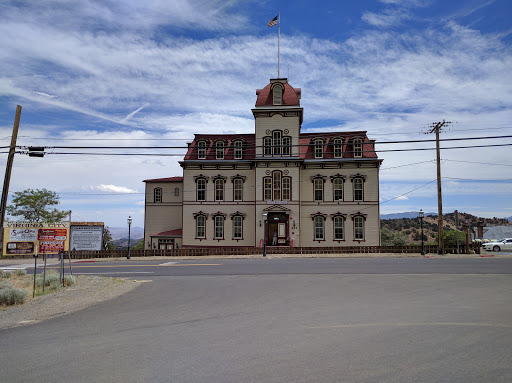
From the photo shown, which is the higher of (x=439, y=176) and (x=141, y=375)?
(x=439, y=176)

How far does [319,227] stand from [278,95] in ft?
44.2

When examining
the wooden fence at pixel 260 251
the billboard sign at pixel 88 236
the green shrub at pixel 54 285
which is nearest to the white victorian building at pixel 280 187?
the wooden fence at pixel 260 251

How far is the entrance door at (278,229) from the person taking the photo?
3762 centimetres

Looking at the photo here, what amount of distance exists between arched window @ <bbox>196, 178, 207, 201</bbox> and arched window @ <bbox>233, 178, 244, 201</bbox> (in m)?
3.08

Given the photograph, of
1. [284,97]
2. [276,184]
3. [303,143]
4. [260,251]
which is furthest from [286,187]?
[284,97]

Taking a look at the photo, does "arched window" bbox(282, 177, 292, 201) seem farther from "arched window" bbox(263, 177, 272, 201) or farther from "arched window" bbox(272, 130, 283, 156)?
"arched window" bbox(272, 130, 283, 156)

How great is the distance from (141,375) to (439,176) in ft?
104

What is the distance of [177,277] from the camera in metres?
18.4

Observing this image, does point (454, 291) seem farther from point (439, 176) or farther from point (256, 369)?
point (439, 176)

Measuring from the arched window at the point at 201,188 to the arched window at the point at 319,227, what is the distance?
37.5 ft

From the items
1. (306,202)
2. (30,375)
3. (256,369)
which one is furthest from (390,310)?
(306,202)

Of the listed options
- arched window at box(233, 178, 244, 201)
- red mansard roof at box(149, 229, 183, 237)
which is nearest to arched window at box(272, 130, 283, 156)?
arched window at box(233, 178, 244, 201)

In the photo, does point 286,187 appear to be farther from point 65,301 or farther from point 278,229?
point 65,301

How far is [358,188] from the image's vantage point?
1516 inches
